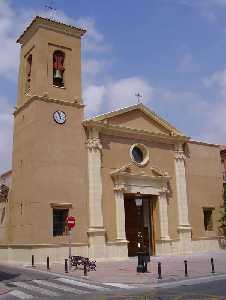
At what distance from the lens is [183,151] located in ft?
110

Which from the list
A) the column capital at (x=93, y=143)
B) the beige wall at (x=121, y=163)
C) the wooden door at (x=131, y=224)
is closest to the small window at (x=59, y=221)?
the beige wall at (x=121, y=163)

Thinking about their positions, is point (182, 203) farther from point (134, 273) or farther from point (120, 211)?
point (134, 273)

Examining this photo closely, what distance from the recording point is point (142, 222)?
3092 cm

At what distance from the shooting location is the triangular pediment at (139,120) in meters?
29.8

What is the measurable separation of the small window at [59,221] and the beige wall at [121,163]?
2787mm

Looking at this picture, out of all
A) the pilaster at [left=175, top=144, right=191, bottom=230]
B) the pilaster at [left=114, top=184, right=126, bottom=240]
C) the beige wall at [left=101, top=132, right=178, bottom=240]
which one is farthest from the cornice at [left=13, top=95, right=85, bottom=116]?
the pilaster at [left=175, top=144, right=191, bottom=230]

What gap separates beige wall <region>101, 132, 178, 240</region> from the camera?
92.0 feet

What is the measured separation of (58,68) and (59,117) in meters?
3.88

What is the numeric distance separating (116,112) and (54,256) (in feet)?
35.8

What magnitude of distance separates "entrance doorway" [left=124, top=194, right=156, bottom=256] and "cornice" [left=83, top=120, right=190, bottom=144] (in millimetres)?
4398

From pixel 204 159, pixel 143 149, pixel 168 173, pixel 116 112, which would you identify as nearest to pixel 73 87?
pixel 116 112

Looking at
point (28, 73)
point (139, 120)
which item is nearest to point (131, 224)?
point (139, 120)

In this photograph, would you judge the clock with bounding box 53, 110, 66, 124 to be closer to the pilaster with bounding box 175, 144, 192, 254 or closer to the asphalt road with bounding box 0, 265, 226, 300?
the pilaster with bounding box 175, 144, 192, 254

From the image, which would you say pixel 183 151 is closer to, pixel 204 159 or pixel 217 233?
pixel 204 159
